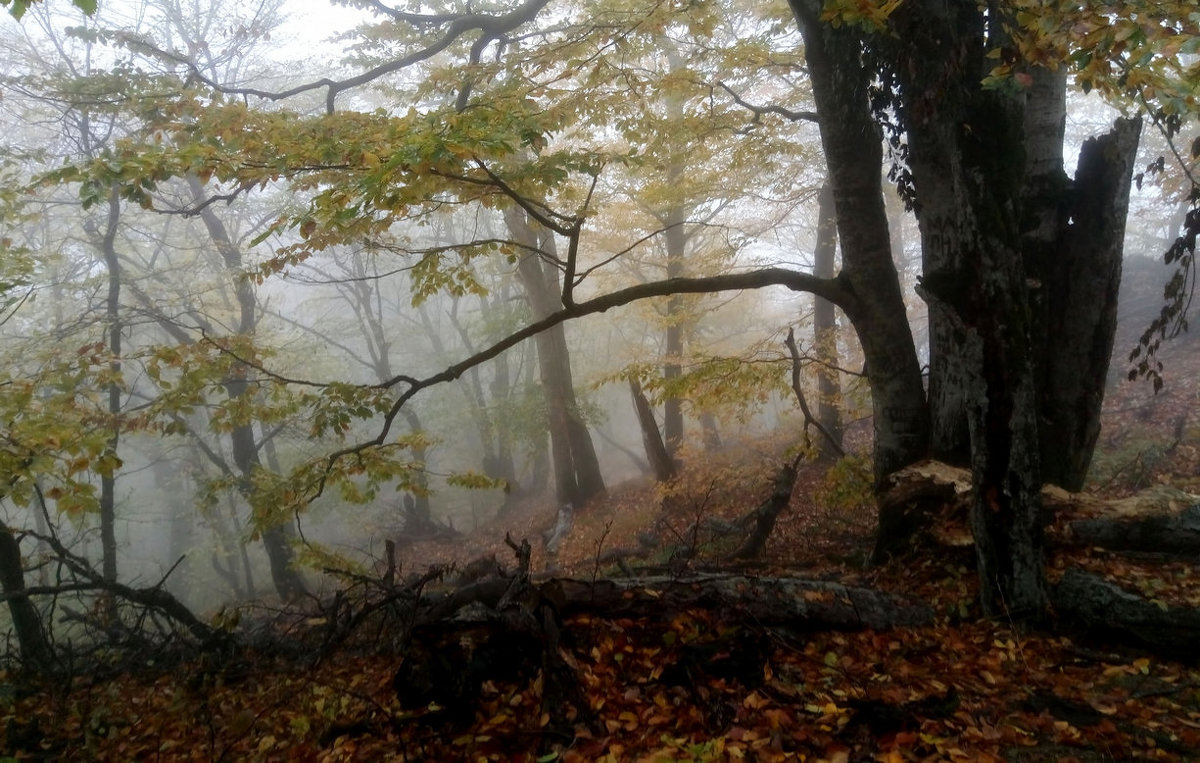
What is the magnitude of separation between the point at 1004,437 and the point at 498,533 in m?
15.3

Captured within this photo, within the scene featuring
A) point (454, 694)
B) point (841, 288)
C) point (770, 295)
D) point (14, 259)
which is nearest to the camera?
point (454, 694)

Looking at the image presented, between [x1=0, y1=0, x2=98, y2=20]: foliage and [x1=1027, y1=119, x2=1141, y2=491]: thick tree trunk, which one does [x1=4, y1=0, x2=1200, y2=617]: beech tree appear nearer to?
[x1=1027, y1=119, x2=1141, y2=491]: thick tree trunk

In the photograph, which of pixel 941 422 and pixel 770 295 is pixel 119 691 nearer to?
pixel 941 422

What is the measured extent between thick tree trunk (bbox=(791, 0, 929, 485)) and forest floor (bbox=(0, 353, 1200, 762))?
1.03 m

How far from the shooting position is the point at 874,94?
495cm

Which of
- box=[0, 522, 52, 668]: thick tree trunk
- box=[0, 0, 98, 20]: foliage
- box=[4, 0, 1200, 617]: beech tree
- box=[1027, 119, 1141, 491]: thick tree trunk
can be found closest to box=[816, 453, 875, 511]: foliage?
box=[4, 0, 1200, 617]: beech tree

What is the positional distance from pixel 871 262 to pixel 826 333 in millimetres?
6135

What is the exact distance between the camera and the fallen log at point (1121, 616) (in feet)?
12.3

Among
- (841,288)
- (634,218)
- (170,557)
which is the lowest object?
(170,557)

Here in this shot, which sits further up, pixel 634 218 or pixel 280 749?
pixel 634 218

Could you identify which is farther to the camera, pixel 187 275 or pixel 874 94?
pixel 187 275

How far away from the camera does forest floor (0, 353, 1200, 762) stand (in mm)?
3174

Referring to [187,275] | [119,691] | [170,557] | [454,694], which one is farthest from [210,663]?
[170,557]

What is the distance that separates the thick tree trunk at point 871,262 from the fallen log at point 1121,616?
1522mm
